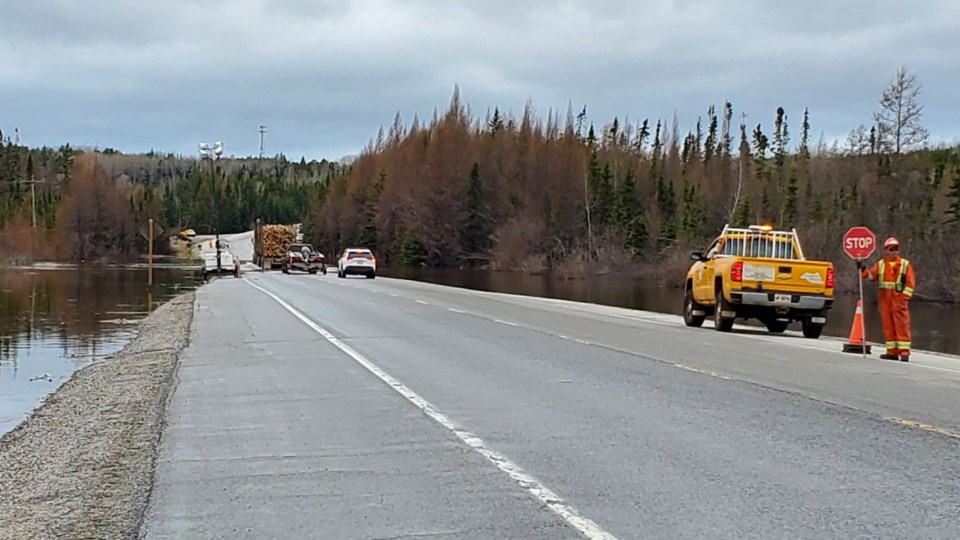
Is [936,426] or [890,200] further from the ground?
[890,200]

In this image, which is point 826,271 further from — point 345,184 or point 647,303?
point 345,184

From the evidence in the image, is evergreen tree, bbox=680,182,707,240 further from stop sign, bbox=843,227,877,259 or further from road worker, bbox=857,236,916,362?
road worker, bbox=857,236,916,362

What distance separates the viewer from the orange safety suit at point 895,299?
17681mm

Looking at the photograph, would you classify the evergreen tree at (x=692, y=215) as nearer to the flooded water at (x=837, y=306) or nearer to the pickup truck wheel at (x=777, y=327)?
the flooded water at (x=837, y=306)

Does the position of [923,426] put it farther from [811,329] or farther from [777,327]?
[777,327]

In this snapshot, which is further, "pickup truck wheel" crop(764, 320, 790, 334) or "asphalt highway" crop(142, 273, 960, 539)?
"pickup truck wheel" crop(764, 320, 790, 334)

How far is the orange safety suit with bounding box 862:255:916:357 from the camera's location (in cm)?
1768

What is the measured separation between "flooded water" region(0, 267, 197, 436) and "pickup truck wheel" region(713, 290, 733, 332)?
13.6 m

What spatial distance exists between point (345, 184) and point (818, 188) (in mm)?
65742

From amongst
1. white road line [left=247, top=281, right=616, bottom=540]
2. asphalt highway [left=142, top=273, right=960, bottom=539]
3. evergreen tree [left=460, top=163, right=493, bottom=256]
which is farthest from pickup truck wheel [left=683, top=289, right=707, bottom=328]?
evergreen tree [left=460, top=163, right=493, bottom=256]

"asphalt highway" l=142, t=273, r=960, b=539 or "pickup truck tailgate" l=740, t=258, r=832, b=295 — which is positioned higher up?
"pickup truck tailgate" l=740, t=258, r=832, b=295

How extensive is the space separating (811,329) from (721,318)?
2.07 meters

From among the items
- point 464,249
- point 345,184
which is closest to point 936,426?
point 464,249

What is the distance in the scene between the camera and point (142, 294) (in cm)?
4969
